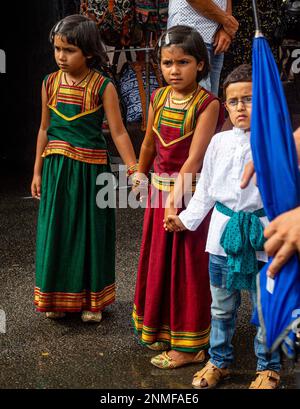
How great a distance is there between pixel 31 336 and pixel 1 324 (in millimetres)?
228

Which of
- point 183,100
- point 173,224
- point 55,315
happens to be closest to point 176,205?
point 173,224

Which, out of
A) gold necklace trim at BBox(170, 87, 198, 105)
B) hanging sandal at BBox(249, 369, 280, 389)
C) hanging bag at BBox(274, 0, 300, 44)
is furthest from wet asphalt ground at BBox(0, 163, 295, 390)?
hanging bag at BBox(274, 0, 300, 44)

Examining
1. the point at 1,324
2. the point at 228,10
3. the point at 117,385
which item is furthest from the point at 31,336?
the point at 228,10

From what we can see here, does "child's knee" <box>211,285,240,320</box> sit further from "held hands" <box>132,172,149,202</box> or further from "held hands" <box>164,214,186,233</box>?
"held hands" <box>132,172,149,202</box>

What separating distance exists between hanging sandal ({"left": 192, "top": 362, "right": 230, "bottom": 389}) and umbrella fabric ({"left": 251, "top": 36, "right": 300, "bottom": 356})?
3.67 ft

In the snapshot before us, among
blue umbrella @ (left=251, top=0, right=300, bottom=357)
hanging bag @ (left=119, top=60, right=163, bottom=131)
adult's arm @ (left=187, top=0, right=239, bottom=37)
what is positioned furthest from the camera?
hanging bag @ (left=119, top=60, right=163, bottom=131)

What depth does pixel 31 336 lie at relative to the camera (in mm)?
4070

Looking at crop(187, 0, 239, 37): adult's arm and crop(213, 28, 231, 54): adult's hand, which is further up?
crop(187, 0, 239, 37): adult's arm

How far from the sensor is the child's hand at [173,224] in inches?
139

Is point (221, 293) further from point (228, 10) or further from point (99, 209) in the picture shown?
point (228, 10)

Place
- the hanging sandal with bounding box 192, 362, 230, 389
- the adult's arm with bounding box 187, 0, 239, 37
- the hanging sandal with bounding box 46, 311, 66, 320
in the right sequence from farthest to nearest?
the adult's arm with bounding box 187, 0, 239, 37, the hanging sandal with bounding box 46, 311, 66, 320, the hanging sandal with bounding box 192, 362, 230, 389

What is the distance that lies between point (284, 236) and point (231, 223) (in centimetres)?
110

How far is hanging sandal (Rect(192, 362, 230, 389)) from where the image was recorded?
3.46 metres

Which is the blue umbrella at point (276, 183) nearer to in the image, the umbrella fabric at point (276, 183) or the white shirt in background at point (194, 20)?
the umbrella fabric at point (276, 183)
